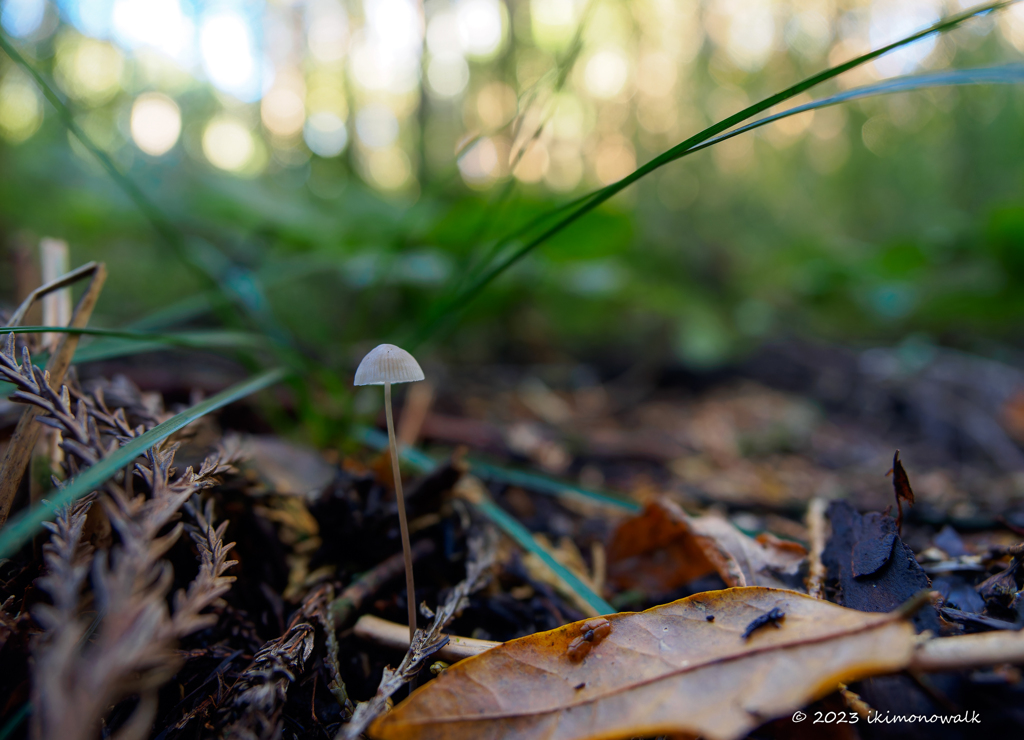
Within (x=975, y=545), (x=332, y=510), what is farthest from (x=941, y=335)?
(x=332, y=510)

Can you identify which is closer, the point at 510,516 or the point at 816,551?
the point at 816,551

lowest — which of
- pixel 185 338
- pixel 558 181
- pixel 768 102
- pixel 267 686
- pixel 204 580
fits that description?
pixel 267 686

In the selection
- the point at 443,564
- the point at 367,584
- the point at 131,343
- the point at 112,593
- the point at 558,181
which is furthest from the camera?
the point at 558,181

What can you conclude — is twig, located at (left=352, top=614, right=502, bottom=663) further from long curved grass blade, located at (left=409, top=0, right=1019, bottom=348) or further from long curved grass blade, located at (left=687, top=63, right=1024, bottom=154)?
long curved grass blade, located at (left=687, top=63, right=1024, bottom=154)

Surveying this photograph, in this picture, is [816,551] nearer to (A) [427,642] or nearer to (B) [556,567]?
(B) [556,567]

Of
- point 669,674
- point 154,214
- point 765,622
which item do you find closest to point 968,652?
point 765,622

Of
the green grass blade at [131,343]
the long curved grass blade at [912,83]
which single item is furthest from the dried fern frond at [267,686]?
the long curved grass blade at [912,83]

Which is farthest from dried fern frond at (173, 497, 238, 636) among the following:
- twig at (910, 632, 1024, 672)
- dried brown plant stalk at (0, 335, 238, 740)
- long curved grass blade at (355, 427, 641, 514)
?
twig at (910, 632, 1024, 672)

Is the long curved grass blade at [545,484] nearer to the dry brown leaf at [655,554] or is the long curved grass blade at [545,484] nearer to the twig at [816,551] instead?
the dry brown leaf at [655,554]
